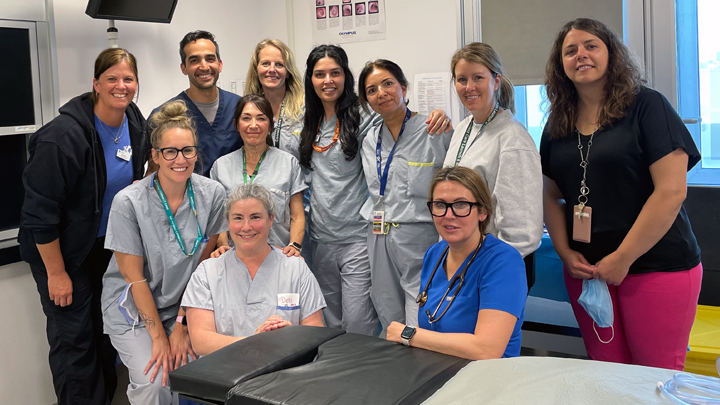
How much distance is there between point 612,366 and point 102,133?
2.15m

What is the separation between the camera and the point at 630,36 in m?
2.81

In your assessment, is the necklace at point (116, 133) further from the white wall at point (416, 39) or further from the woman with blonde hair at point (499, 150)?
the white wall at point (416, 39)

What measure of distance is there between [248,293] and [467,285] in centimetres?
81

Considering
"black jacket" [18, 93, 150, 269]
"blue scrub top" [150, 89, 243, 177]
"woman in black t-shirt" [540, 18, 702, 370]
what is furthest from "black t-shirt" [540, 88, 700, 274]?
"black jacket" [18, 93, 150, 269]

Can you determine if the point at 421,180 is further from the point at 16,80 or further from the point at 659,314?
the point at 16,80

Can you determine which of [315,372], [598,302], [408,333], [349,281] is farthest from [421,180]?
[315,372]

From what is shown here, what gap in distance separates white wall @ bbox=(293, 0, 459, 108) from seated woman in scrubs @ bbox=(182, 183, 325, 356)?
175cm

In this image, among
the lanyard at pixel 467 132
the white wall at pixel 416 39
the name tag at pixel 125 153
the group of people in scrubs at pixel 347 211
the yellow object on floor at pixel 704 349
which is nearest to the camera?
the group of people in scrubs at pixel 347 211

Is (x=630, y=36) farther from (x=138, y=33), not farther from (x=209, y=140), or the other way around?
(x=138, y=33)

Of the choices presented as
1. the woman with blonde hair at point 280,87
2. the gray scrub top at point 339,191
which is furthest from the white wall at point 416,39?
the gray scrub top at point 339,191

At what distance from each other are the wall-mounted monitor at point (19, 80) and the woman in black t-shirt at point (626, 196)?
2.30m

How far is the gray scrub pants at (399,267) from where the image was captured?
7.69 feet

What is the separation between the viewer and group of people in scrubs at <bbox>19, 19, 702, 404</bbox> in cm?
181

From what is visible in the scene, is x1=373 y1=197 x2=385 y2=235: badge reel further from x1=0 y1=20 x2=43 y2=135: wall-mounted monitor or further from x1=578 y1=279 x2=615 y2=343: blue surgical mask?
x1=0 y1=20 x2=43 y2=135: wall-mounted monitor
